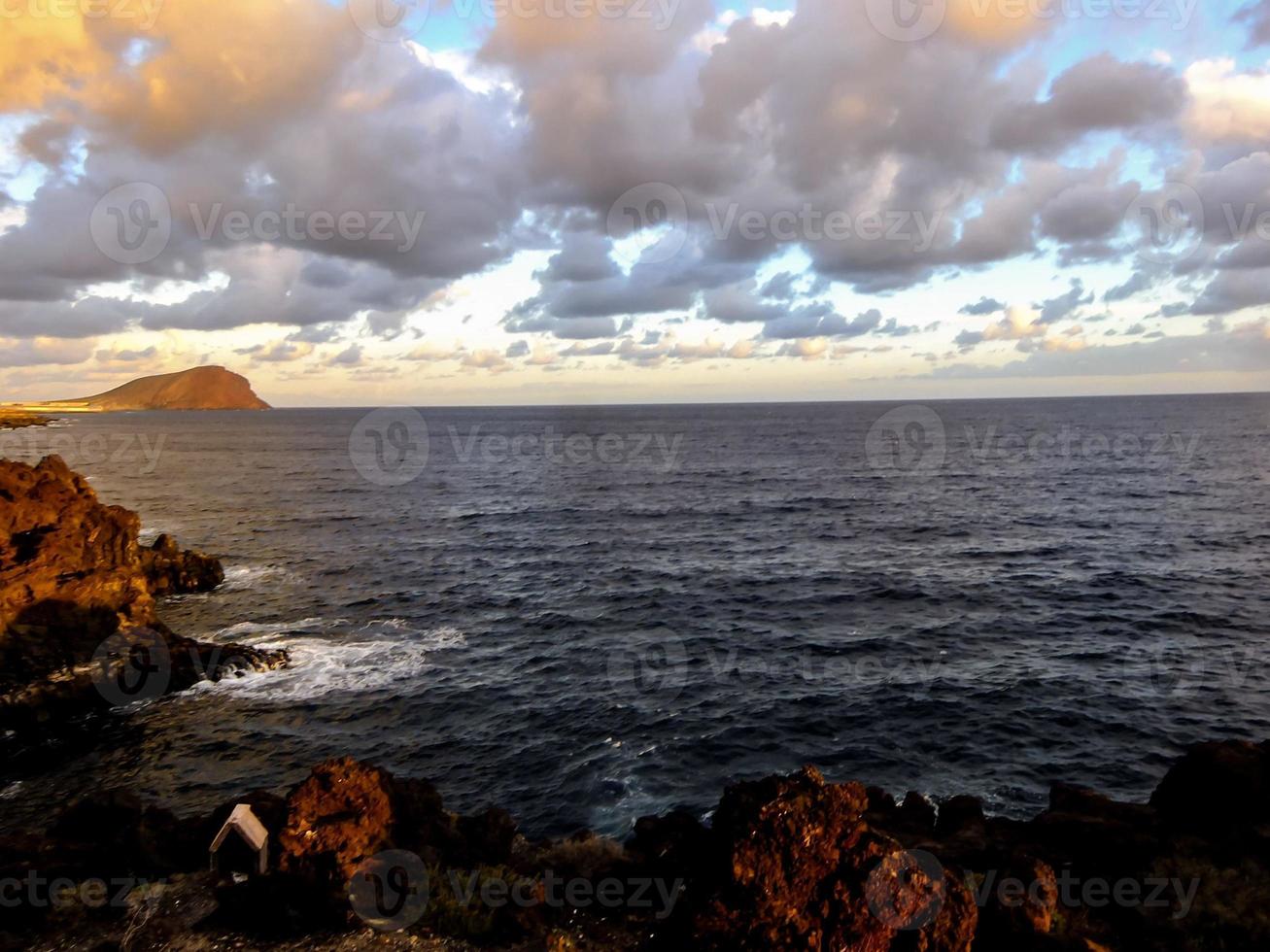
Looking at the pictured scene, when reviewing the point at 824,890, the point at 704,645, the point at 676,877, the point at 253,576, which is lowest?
the point at 704,645

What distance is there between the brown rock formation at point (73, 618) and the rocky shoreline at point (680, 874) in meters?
15.4

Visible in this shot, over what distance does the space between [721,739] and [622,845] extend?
8624mm

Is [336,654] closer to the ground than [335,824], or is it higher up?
closer to the ground

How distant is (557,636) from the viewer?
1619 inches

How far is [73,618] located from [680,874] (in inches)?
1295

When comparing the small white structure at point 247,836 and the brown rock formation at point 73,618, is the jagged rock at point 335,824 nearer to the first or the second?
the small white structure at point 247,836

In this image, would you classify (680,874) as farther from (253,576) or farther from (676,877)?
(253,576)

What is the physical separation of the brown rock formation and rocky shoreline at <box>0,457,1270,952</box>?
15.4 m

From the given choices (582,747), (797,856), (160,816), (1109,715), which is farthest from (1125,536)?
(160,816)

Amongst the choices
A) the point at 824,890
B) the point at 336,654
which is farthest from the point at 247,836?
the point at 336,654

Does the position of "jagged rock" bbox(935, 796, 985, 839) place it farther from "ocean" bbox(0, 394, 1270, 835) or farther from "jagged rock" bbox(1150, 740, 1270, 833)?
"jagged rock" bbox(1150, 740, 1270, 833)

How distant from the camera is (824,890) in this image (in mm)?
11594

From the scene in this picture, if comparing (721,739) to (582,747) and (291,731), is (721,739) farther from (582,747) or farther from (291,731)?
(291,731)

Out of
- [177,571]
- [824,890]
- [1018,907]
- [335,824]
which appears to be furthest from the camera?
[177,571]
